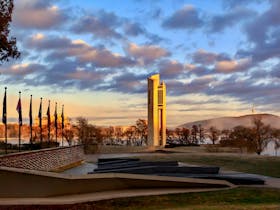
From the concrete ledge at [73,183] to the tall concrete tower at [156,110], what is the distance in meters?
49.4

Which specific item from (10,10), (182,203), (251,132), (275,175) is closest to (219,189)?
(182,203)

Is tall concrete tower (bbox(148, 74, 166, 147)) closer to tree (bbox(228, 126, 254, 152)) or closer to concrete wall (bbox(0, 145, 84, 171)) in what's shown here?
tree (bbox(228, 126, 254, 152))

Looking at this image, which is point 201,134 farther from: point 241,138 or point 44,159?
point 44,159

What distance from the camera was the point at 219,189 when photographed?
59.5 feet

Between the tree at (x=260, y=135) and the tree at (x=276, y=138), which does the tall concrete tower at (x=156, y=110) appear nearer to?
the tree at (x=260, y=135)

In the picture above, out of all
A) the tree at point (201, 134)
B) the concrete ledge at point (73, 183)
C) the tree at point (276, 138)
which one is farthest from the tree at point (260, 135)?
the concrete ledge at point (73, 183)

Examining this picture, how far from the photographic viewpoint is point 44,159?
2509 cm

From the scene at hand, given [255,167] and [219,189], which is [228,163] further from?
[219,189]

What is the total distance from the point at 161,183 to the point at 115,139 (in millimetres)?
101325

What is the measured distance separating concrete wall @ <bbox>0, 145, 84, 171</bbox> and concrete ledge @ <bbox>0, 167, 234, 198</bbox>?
162cm

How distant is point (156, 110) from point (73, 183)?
5251cm

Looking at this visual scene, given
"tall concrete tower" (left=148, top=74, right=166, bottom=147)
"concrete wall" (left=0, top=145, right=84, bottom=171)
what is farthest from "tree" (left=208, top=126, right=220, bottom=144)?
"concrete wall" (left=0, top=145, right=84, bottom=171)

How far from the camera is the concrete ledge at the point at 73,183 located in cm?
1686

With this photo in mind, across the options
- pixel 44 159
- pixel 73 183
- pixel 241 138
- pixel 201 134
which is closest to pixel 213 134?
pixel 201 134
